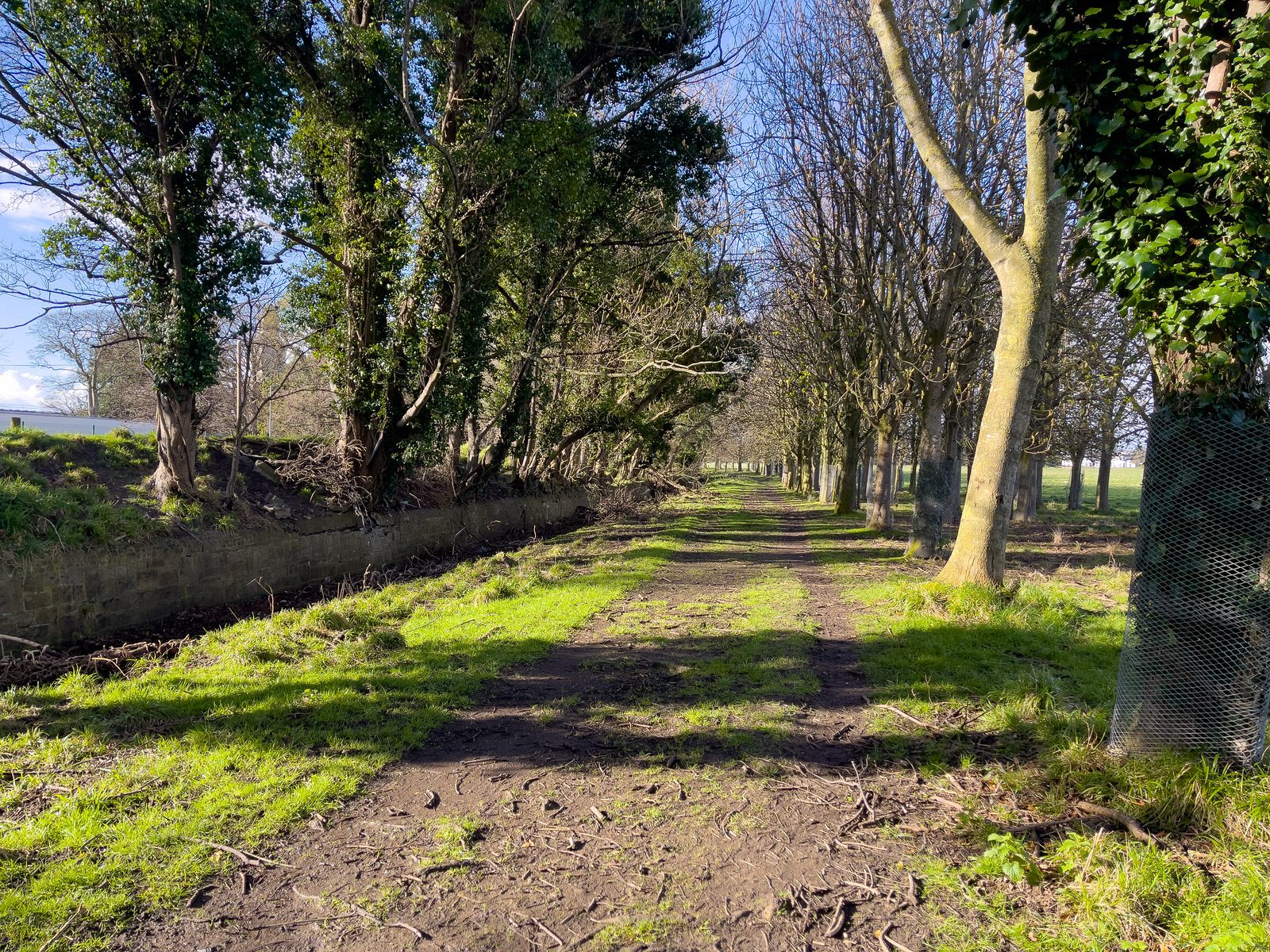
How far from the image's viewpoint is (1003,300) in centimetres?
862

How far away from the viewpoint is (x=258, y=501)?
1409 cm

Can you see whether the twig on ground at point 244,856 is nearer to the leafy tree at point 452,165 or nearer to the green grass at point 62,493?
the green grass at point 62,493

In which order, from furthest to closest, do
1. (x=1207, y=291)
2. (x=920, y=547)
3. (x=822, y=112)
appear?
(x=822, y=112) → (x=920, y=547) → (x=1207, y=291)

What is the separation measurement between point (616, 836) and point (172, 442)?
470 inches

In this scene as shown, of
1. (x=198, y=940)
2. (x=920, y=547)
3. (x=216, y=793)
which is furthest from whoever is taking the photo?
(x=920, y=547)

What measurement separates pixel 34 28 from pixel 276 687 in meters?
10.8

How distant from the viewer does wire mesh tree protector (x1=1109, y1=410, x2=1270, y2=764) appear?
158 inches

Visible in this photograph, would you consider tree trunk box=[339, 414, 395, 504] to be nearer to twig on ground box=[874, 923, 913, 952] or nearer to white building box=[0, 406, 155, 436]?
white building box=[0, 406, 155, 436]

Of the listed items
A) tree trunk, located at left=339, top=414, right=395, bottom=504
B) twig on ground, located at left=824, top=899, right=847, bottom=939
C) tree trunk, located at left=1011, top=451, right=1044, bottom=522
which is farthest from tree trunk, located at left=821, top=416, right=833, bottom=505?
twig on ground, located at left=824, top=899, right=847, bottom=939

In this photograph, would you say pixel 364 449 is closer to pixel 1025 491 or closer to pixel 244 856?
pixel 244 856

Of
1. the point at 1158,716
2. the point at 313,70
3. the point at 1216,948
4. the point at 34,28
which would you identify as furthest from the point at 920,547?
the point at 34,28

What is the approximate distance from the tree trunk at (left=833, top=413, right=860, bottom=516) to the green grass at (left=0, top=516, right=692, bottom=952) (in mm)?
17119

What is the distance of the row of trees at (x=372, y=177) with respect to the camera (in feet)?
36.8

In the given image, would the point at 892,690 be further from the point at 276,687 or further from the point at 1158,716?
the point at 276,687
